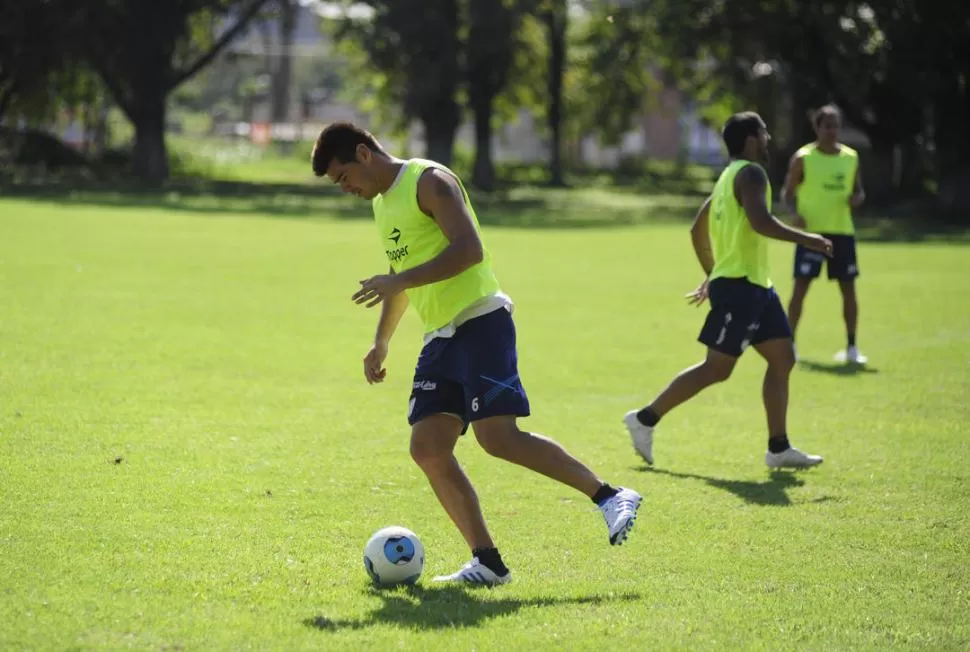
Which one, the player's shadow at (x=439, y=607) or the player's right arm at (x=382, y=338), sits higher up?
the player's right arm at (x=382, y=338)

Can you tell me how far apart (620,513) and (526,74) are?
50078 millimetres

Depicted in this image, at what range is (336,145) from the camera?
6.09 metres

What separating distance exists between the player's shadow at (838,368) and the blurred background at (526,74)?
20.3 meters

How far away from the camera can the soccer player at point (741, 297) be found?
900 centimetres

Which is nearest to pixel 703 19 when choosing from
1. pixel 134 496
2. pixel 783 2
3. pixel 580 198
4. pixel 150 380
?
pixel 783 2

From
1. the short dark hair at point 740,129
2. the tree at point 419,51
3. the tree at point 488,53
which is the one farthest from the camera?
the tree at point 488,53

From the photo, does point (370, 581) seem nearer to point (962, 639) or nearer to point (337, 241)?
point (962, 639)

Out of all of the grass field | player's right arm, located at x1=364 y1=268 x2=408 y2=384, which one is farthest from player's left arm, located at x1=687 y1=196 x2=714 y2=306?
player's right arm, located at x1=364 y1=268 x2=408 y2=384

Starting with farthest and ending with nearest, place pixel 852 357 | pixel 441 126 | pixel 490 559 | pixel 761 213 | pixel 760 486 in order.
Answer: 1. pixel 441 126
2. pixel 852 357
3. pixel 761 213
4. pixel 760 486
5. pixel 490 559

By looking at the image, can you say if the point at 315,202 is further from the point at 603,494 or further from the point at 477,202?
the point at 603,494

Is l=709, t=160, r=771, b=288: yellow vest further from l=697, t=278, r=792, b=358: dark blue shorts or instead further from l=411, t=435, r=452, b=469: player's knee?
l=411, t=435, r=452, b=469: player's knee

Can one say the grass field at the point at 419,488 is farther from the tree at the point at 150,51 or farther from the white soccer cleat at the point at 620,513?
the tree at the point at 150,51

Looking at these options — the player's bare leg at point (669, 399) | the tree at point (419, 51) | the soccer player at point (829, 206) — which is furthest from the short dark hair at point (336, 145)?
the tree at point (419, 51)

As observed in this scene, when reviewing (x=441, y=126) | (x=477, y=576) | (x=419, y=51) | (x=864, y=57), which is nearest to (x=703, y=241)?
(x=477, y=576)
